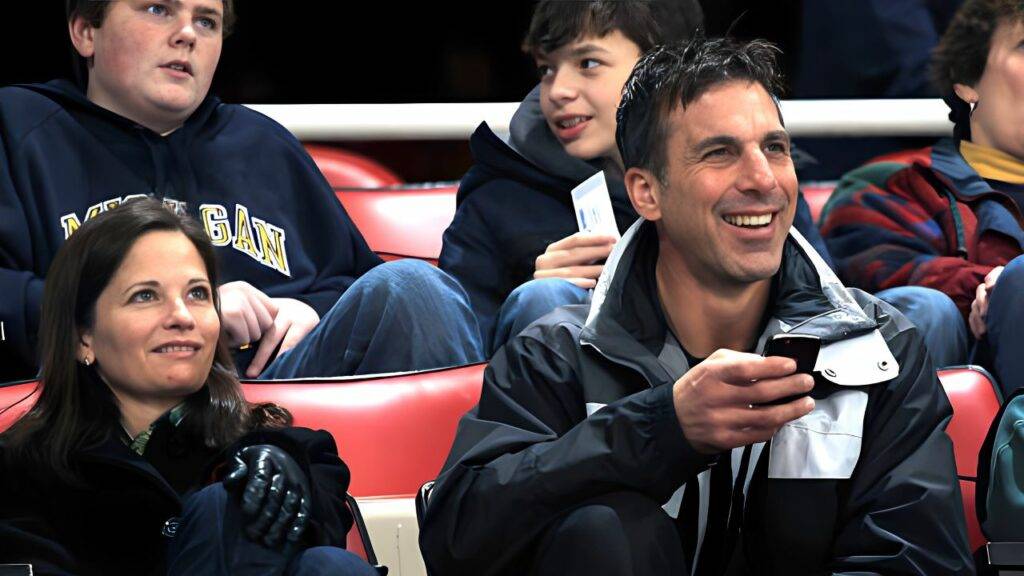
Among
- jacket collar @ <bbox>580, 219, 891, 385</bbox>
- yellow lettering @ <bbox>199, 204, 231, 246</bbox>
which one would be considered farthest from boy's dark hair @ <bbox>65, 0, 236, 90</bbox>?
jacket collar @ <bbox>580, 219, 891, 385</bbox>

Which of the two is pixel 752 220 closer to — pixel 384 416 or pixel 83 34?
pixel 384 416

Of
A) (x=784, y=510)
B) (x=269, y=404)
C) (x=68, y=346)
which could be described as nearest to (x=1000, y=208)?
(x=784, y=510)

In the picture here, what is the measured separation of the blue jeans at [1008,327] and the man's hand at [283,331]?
101cm

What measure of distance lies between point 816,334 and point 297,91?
2489 millimetres

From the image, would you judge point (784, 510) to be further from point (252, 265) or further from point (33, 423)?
point (252, 265)

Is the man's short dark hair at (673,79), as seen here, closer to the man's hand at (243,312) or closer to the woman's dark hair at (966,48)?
the man's hand at (243,312)

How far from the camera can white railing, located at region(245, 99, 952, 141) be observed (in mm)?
3164

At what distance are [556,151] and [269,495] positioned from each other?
1.15 meters

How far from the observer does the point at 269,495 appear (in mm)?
1574

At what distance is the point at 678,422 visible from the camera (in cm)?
151

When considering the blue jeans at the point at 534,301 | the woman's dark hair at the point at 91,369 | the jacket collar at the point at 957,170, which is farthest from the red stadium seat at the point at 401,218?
the woman's dark hair at the point at 91,369

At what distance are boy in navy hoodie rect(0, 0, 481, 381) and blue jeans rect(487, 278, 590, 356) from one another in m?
0.12

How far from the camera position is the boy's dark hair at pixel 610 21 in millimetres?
2525

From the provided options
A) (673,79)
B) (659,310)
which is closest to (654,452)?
(659,310)
